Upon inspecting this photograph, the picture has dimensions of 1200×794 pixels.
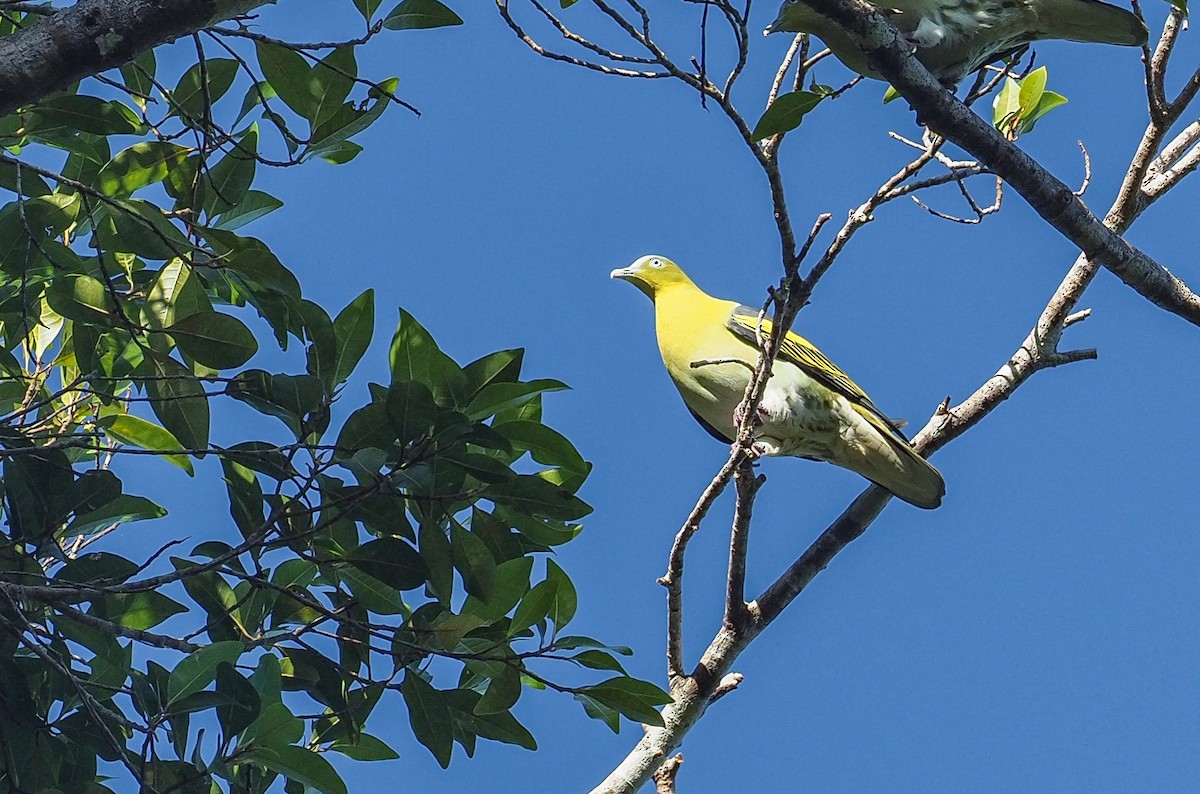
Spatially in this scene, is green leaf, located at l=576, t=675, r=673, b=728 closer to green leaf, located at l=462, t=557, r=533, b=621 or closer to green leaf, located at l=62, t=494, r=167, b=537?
green leaf, located at l=462, t=557, r=533, b=621

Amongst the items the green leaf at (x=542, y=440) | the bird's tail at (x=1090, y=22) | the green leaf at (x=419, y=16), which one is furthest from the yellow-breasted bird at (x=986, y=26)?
the green leaf at (x=542, y=440)

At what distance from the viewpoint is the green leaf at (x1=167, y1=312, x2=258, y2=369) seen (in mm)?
2545

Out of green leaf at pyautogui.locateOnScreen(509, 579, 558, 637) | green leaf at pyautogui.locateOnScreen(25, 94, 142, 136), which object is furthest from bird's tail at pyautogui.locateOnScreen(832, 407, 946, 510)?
green leaf at pyautogui.locateOnScreen(25, 94, 142, 136)

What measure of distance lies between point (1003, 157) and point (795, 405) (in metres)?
2.09

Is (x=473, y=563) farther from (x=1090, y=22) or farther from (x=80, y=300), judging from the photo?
(x=1090, y=22)

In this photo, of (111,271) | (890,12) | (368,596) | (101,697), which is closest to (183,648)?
(101,697)

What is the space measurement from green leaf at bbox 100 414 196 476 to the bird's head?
347 cm

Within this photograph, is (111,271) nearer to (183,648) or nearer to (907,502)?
(183,648)

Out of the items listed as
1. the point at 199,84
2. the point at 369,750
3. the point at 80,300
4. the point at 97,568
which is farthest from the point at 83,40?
the point at 369,750

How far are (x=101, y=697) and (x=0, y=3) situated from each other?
1467 millimetres

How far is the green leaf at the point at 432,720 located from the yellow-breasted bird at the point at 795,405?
2.27m

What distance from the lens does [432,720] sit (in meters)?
2.73

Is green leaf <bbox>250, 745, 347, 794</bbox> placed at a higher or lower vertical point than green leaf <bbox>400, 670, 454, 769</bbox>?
lower

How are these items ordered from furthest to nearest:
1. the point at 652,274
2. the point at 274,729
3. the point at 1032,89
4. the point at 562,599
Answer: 1. the point at 652,274
2. the point at 1032,89
3. the point at 562,599
4. the point at 274,729
